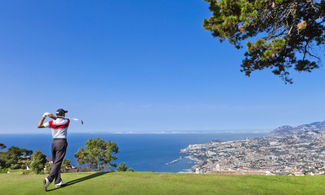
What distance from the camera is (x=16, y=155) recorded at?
3047 cm

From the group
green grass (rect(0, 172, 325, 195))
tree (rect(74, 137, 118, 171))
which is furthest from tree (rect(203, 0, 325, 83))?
tree (rect(74, 137, 118, 171))

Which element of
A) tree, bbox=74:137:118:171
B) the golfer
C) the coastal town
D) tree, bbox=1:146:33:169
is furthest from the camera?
tree, bbox=1:146:33:169

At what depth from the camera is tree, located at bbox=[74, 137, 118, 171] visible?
64.6ft

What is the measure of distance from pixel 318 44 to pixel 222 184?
7.14 m

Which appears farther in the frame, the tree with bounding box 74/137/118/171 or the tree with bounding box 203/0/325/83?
the tree with bounding box 74/137/118/171

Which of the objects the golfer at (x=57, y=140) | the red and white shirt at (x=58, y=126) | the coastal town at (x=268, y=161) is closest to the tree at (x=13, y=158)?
the coastal town at (x=268, y=161)

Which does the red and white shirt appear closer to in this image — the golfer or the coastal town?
the golfer

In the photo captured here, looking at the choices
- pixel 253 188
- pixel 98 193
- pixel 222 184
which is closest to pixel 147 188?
pixel 98 193

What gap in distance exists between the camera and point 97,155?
65.7ft

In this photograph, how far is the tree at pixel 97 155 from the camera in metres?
19.7

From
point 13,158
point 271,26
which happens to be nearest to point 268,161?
point 271,26

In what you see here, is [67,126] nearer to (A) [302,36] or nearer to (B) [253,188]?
(B) [253,188]

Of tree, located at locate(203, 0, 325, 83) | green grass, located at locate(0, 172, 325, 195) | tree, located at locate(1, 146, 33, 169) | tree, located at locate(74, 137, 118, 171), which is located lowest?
tree, located at locate(1, 146, 33, 169)

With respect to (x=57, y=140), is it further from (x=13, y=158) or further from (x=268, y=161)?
(x=268, y=161)
